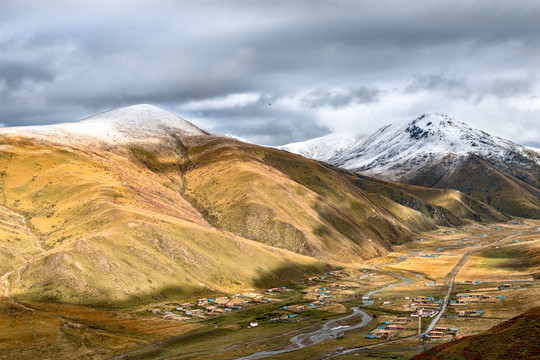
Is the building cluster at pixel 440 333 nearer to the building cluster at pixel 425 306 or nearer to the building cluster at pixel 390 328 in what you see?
the building cluster at pixel 390 328

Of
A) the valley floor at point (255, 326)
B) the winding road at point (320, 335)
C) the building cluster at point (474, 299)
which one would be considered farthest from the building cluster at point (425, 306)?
the winding road at point (320, 335)

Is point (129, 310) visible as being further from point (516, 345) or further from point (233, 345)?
point (516, 345)

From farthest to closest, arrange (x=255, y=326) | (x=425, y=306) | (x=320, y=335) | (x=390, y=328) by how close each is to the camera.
Result: (x=425, y=306) → (x=255, y=326) → (x=390, y=328) → (x=320, y=335)

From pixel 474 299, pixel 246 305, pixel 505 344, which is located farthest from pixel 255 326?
pixel 505 344

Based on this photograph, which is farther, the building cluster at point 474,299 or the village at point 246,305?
the building cluster at point 474,299

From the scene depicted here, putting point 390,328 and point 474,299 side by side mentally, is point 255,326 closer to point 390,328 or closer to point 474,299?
point 390,328

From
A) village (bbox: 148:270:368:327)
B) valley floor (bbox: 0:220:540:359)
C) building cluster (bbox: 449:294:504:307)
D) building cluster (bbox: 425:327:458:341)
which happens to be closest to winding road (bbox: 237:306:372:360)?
valley floor (bbox: 0:220:540:359)

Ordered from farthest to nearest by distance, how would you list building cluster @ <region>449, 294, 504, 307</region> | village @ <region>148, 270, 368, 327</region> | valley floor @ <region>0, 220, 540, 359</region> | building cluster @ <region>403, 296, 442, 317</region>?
building cluster @ <region>449, 294, 504, 307</region> → building cluster @ <region>403, 296, 442, 317</region> → village @ <region>148, 270, 368, 327</region> → valley floor @ <region>0, 220, 540, 359</region>

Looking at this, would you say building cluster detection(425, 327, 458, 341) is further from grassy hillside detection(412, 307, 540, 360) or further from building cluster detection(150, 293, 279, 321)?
building cluster detection(150, 293, 279, 321)
